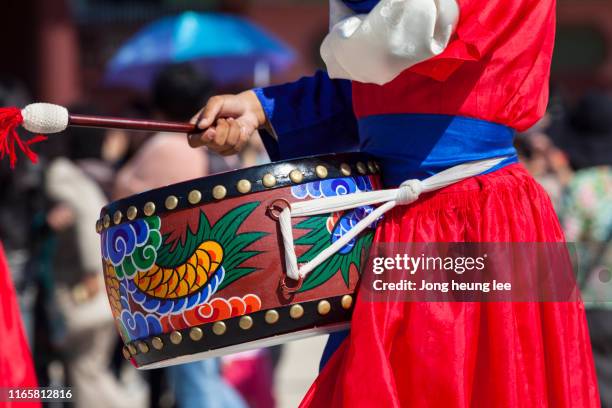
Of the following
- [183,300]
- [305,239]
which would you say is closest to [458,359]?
[305,239]

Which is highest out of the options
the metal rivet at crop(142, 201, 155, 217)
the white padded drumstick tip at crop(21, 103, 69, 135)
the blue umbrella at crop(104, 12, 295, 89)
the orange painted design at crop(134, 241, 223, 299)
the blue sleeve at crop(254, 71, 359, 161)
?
the blue umbrella at crop(104, 12, 295, 89)

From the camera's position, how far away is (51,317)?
444cm

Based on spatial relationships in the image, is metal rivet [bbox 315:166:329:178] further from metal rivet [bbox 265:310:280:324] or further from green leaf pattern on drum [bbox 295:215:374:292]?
metal rivet [bbox 265:310:280:324]

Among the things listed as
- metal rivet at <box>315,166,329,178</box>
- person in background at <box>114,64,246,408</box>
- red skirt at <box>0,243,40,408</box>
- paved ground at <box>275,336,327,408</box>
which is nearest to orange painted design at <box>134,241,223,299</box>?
metal rivet at <box>315,166,329,178</box>

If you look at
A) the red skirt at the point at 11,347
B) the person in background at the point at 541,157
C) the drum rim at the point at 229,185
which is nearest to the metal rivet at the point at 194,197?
the drum rim at the point at 229,185

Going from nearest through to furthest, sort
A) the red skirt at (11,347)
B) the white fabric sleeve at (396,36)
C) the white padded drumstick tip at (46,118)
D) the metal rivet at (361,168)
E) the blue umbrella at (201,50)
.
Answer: the white fabric sleeve at (396,36), the white padded drumstick tip at (46,118), the metal rivet at (361,168), the red skirt at (11,347), the blue umbrella at (201,50)

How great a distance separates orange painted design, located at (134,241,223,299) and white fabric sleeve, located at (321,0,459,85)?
1.34ft

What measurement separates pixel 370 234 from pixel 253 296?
0.85ft

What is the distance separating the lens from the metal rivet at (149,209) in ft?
6.53

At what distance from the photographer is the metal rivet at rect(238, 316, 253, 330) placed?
1951mm

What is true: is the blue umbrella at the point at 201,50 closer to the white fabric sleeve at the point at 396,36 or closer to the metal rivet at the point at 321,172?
the metal rivet at the point at 321,172

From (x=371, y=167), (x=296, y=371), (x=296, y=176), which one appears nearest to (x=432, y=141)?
(x=371, y=167)

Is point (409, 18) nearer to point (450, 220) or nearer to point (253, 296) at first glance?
point (450, 220)

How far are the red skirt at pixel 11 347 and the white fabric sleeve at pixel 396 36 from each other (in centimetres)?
91
